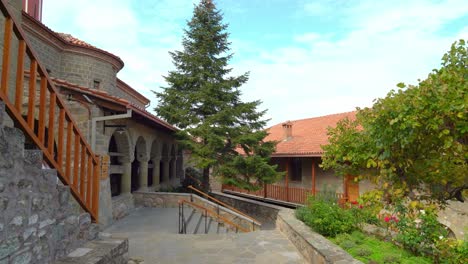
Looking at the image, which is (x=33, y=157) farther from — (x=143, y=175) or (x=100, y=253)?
(x=143, y=175)

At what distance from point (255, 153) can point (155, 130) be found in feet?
15.4

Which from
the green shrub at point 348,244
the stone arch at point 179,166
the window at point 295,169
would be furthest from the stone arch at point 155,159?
the green shrub at point 348,244

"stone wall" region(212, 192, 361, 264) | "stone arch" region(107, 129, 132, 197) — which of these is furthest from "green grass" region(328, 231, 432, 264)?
"stone arch" region(107, 129, 132, 197)

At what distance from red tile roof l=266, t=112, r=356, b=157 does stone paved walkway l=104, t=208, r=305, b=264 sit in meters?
6.38

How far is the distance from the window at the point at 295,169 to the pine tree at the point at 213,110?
330 cm

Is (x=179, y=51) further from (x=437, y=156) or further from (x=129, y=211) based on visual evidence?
(x=437, y=156)

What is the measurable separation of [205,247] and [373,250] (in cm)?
325

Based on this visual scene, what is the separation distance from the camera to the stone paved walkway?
577 cm

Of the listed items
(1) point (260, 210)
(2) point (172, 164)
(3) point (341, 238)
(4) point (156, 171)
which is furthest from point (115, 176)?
(3) point (341, 238)

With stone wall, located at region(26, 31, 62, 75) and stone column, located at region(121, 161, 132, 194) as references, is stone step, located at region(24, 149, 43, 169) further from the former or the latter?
stone wall, located at region(26, 31, 62, 75)

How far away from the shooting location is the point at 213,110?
1387 cm

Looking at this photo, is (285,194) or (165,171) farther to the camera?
(165,171)

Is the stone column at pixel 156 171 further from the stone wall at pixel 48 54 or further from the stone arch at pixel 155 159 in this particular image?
the stone wall at pixel 48 54

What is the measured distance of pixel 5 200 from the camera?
2.66 meters
